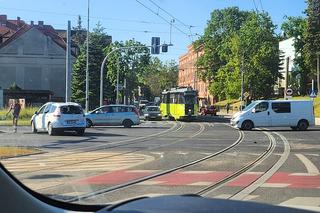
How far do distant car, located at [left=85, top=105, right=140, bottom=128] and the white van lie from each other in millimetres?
6504

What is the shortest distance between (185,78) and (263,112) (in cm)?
2627

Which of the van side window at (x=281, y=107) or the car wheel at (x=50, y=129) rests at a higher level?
the van side window at (x=281, y=107)

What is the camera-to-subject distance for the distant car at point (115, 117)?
34.1 metres

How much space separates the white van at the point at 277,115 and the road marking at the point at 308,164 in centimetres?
1661

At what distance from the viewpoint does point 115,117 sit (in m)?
35.1

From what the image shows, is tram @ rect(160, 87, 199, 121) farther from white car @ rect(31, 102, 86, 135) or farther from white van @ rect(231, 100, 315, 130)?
white car @ rect(31, 102, 86, 135)

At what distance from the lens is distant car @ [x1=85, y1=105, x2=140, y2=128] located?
34094 mm

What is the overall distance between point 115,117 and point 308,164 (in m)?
21.8

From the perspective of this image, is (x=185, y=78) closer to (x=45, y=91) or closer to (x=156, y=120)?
(x=45, y=91)

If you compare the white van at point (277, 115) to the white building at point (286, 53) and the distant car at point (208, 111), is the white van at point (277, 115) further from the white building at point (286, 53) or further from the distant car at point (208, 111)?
the white building at point (286, 53)

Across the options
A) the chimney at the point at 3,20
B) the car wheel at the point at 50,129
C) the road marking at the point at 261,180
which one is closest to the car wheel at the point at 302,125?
the car wheel at the point at 50,129

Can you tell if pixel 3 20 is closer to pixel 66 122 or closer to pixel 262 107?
pixel 66 122

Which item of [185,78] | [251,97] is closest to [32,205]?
[185,78]

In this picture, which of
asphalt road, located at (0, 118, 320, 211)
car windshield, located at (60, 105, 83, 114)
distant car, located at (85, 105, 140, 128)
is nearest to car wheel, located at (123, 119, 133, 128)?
distant car, located at (85, 105, 140, 128)
